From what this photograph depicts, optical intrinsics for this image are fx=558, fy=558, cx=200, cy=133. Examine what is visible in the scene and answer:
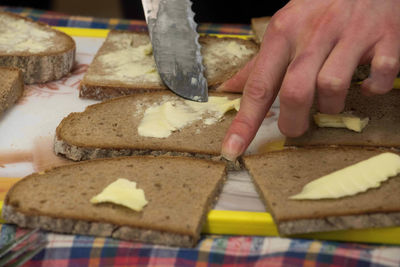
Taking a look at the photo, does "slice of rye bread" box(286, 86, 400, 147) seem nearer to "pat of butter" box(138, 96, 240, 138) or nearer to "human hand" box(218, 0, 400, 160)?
"human hand" box(218, 0, 400, 160)

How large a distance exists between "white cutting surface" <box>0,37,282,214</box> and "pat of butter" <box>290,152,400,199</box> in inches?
10.7

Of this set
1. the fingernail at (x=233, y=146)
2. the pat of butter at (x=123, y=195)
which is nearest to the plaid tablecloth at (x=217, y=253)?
the pat of butter at (x=123, y=195)

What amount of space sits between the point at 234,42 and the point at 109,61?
3.03 feet

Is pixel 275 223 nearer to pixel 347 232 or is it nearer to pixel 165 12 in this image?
pixel 347 232

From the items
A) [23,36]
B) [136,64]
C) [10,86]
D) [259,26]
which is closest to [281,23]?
[136,64]

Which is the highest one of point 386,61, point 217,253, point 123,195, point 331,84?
point 386,61

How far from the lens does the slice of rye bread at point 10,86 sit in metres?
3.28

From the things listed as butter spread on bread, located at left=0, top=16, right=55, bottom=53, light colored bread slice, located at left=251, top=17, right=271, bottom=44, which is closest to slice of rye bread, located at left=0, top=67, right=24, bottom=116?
butter spread on bread, located at left=0, top=16, right=55, bottom=53

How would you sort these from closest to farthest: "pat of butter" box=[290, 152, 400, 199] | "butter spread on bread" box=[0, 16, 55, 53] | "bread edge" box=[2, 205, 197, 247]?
"bread edge" box=[2, 205, 197, 247]
"pat of butter" box=[290, 152, 400, 199]
"butter spread on bread" box=[0, 16, 55, 53]

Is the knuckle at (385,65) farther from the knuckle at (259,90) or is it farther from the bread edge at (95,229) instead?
the bread edge at (95,229)

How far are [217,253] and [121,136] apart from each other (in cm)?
91

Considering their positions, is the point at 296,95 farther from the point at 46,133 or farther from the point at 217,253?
the point at 46,133

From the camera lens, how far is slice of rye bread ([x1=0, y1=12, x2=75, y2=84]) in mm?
3615

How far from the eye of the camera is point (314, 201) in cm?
246
